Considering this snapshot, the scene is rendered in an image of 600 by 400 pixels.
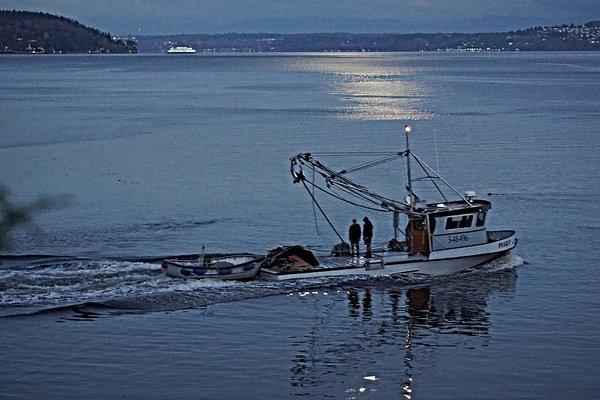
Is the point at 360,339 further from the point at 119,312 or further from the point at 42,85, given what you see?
the point at 42,85

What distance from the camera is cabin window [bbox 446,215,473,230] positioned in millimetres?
39750

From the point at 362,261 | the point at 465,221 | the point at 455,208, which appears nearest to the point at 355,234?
the point at 362,261

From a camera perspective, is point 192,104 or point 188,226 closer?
point 188,226

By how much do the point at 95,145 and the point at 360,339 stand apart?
52.6m

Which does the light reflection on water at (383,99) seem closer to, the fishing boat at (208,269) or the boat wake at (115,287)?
the boat wake at (115,287)

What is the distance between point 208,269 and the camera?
36188mm

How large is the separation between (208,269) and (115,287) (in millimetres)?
3294

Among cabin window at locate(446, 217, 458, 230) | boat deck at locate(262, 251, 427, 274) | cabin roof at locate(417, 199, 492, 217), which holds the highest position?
cabin roof at locate(417, 199, 492, 217)

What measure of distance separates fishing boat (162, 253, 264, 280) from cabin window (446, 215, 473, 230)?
768cm

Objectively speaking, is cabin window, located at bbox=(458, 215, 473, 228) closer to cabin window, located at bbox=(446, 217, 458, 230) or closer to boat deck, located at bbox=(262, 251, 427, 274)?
cabin window, located at bbox=(446, 217, 458, 230)

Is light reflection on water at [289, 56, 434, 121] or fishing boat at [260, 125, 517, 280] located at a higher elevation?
light reflection on water at [289, 56, 434, 121]

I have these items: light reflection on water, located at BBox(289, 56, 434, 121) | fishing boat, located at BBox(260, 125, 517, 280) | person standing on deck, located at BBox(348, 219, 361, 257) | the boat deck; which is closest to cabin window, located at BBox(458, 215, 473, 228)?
fishing boat, located at BBox(260, 125, 517, 280)

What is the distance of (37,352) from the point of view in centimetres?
2931

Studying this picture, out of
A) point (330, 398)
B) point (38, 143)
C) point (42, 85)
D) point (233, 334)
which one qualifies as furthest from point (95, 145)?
point (42, 85)
